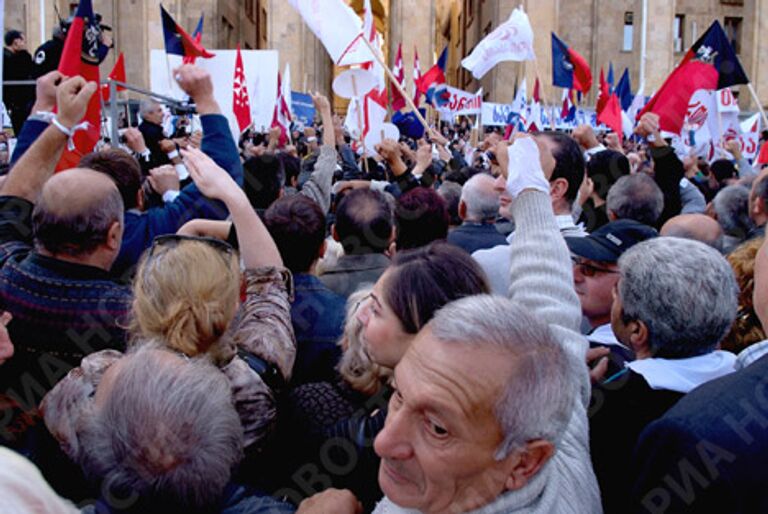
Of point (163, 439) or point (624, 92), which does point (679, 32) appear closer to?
point (624, 92)

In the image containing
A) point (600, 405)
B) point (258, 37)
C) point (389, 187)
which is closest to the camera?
point (600, 405)

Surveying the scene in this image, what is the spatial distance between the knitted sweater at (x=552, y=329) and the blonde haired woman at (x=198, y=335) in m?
0.69

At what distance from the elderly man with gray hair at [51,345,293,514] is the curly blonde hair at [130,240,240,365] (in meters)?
0.37

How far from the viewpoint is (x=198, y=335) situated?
7.57ft

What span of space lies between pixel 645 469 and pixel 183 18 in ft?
95.1

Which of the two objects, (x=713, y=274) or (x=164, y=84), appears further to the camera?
(x=164, y=84)

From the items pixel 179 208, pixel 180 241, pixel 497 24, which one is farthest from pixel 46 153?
pixel 497 24

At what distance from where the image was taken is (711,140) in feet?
41.8

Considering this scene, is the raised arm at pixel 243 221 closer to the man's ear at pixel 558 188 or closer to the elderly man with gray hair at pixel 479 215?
the man's ear at pixel 558 188

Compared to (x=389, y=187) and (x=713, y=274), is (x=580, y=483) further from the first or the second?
(x=389, y=187)

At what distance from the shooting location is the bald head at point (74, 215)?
2754 millimetres

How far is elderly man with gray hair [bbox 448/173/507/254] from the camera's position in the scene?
4.76 meters

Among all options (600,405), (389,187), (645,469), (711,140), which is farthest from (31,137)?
(711,140)

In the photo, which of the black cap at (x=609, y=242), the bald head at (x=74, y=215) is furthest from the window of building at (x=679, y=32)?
the bald head at (x=74, y=215)
